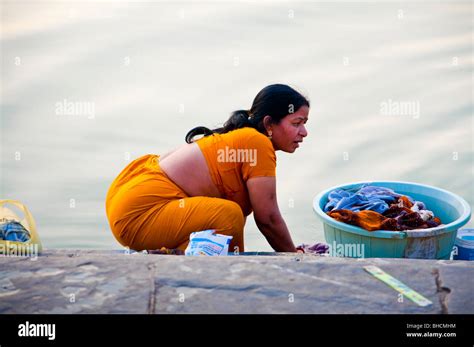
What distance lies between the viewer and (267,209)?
343 centimetres

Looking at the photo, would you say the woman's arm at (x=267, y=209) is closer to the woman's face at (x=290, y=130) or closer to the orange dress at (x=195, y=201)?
the orange dress at (x=195, y=201)

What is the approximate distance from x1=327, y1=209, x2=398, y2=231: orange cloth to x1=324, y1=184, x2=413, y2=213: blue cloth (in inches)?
4.9

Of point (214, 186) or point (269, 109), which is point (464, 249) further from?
point (214, 186)

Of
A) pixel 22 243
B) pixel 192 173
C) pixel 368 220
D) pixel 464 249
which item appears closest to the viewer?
pixel 22 243

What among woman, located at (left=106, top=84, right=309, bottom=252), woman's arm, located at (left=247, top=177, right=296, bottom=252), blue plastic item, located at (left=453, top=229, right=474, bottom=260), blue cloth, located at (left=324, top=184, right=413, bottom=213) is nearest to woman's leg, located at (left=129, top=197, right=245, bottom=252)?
woman, located at (left=106, top=84, right=309, bottom=252)

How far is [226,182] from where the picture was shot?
348cm

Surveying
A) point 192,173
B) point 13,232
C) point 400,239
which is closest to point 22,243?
point 13,232

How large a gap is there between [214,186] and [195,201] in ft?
0.54

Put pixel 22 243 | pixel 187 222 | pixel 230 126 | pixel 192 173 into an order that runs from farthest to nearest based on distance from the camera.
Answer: pixel 230 126 < pixel 192 173 < pixel 187 222 < pixel 22 243

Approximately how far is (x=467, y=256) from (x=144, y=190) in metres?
1.95

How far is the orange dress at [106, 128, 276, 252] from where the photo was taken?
3.35 m

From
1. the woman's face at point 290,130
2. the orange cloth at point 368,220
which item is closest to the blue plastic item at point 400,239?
the orange cloth at point 368,220

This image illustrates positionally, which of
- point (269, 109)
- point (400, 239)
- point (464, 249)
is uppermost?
point (269, 109)
